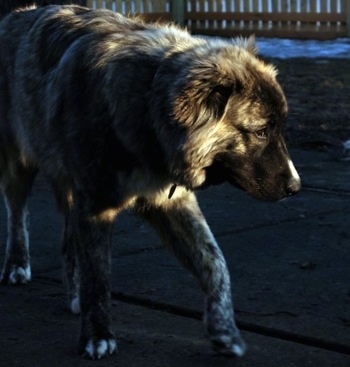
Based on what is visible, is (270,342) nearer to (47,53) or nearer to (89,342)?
(89,342)

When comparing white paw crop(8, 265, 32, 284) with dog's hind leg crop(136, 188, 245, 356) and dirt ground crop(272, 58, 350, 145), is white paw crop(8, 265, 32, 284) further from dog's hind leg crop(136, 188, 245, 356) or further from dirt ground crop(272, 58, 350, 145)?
dirt ground crop(272, 58, 350, 145)

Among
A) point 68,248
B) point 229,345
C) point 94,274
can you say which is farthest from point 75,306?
point 229,345

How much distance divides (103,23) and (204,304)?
1426 millimetres

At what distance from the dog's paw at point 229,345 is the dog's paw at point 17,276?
1.58 metres

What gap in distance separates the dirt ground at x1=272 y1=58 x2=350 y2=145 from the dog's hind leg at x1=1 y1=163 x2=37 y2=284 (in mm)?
4488

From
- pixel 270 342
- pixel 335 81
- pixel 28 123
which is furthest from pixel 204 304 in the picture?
pixel 335 81

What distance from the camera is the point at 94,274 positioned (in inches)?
188

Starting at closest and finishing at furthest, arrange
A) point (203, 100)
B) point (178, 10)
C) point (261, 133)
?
point (203, 100) → point (261, 133) → point (178, 10)

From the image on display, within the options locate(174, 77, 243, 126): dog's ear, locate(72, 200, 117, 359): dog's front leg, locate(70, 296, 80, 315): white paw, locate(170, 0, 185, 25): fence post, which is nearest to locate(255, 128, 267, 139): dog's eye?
locate(174, 77, 243, 126): dog's ear

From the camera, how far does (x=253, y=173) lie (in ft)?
14.9

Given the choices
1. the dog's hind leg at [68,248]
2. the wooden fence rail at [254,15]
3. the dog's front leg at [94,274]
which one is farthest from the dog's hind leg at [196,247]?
the wooden fence rail at [254,15]

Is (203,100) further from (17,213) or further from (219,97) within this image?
(17,213)

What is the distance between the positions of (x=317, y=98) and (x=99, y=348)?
8.24m

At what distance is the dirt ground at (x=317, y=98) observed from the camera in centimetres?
1048
